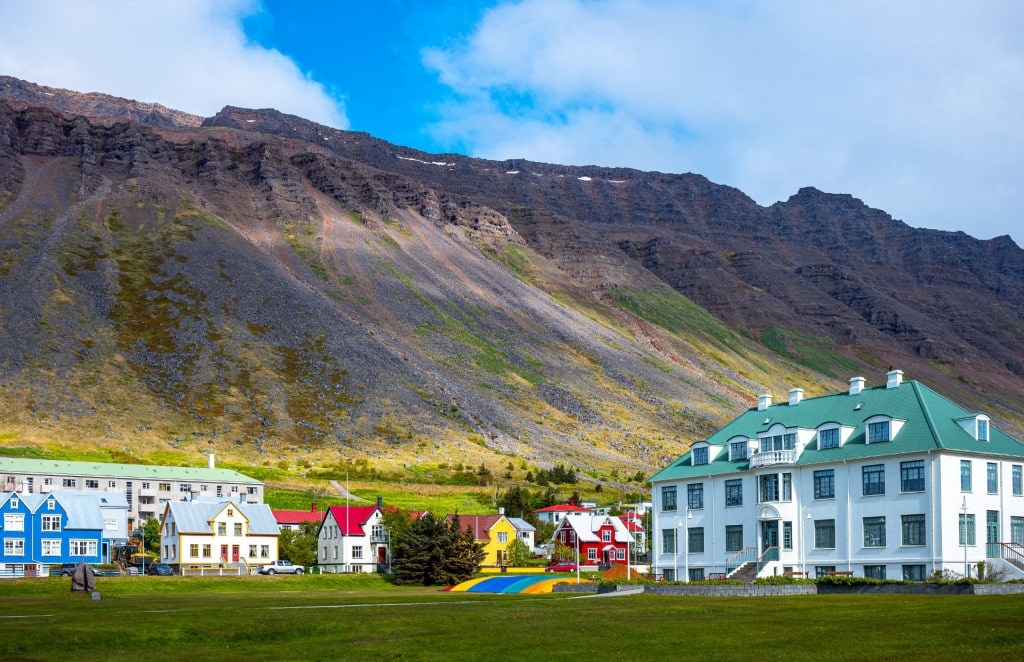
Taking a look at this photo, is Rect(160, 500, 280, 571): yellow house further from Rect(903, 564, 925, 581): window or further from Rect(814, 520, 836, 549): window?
Rect(903, 564, 925, 581): window

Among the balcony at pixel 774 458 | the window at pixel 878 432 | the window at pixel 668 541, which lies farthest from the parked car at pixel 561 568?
the window at pixel 878 432

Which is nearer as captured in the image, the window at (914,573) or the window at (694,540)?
the window at (914,573)

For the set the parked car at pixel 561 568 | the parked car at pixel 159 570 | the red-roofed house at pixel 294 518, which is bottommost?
the parked car at pixel 561 568

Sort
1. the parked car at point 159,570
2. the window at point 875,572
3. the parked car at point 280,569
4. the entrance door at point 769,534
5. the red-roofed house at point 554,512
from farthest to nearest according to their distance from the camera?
the red-roofed house at point 554,512
the parked car at point 280,569
the parked car at point 159,570
the entrance door at point 769,534
the window at point 875,572

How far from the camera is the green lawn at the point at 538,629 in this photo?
29.7 meters

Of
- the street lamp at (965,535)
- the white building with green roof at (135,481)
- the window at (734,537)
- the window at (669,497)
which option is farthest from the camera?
the white building with green roof at (135,481)

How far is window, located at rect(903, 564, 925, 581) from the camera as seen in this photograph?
5934 centimetres

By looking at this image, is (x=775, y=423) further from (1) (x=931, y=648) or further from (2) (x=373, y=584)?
(1) (x=931, y=648)

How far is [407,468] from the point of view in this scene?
165 metres

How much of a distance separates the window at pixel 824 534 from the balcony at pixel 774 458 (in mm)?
4051

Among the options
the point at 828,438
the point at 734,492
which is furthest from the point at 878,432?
the point at 734,492

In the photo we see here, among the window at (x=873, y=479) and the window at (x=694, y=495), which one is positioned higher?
the window at (x=873, y=479)

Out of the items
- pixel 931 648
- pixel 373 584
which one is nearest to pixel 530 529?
pixel 373 584

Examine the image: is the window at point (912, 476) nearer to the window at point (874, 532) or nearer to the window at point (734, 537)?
the window at point (874, 532)
